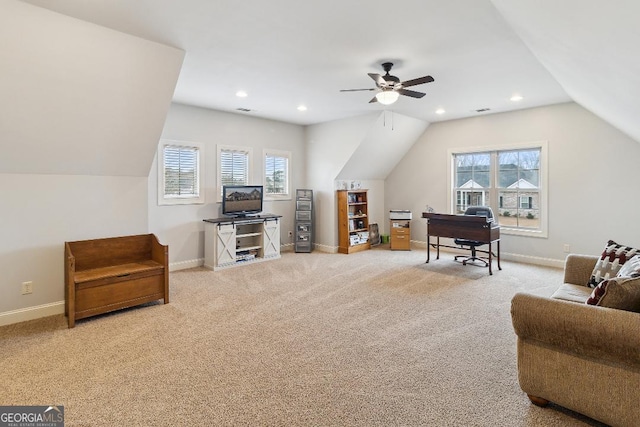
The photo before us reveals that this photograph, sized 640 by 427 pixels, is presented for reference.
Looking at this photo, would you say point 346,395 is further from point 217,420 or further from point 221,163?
point 221,163

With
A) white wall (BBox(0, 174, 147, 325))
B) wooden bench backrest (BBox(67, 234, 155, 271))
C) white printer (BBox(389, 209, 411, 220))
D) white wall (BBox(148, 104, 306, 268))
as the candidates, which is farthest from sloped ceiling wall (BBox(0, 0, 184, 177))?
white printer (BBox(389, 209, 411, 220))

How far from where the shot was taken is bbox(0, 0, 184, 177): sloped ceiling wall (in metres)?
2.78

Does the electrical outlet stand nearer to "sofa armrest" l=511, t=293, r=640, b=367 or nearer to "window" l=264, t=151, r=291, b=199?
"window" l=264, t=151, r=291, b=199

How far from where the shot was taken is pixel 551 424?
1.97 metres

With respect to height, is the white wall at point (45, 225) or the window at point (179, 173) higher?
the window at point (179, 173)

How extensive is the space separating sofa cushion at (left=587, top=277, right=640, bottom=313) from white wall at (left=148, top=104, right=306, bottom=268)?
17.7 feet

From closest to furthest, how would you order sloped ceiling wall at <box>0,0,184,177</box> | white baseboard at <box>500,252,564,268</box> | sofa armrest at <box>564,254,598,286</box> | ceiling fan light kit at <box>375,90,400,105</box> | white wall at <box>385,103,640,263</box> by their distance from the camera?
sloped ceiling wall at <box>0,0,184,177</box>
sofa armrest at <box>564,254,598,286</box>
ceiling fan light kit at <box>375,90,400,105</box>
white wall at <box>385,103,640,263</box>
white baseboard at <box>500,252,564,268</box>

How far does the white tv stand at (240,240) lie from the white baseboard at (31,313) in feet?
7.14

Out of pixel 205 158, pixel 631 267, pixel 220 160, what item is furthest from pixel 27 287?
pixel 631 267

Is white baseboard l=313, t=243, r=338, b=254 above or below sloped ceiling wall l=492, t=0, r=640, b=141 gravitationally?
below

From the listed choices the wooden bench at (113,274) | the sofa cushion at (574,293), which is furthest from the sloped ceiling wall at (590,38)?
the wooden bench at (113,274)

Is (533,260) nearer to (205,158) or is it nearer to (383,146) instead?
(383,146)

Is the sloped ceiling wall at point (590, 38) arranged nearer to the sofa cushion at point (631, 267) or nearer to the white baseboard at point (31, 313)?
the sofa cushion at point (631, 267)

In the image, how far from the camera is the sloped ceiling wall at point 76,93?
2.78m
